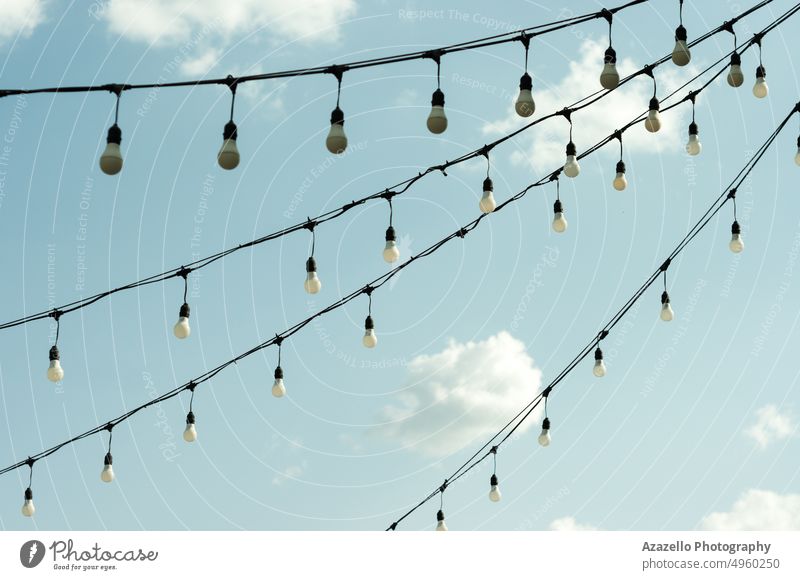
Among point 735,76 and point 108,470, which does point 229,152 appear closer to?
point 735,76

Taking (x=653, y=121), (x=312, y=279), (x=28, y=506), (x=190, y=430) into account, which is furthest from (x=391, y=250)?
(x=28, y=506)

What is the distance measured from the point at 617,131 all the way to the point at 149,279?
5259mm

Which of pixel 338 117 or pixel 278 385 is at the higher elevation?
pixel 278 385

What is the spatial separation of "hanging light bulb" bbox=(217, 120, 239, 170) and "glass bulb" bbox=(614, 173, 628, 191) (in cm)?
521

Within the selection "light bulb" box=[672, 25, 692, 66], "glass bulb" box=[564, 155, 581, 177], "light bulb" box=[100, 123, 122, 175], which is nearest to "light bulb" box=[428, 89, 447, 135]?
"light bulb" box=[672, 25, 692, 66]

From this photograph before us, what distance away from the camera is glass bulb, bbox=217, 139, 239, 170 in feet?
27.4

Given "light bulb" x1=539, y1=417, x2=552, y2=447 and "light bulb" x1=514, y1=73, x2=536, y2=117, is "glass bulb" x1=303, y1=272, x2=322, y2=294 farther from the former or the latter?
"light bulb" x1=539, y1=417, x2=552, y2=447

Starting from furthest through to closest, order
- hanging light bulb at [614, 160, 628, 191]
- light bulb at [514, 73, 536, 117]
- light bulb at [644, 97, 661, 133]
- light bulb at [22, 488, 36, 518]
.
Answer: light bulb at [22, 488, 36, 518] → hanging light bulb at [614, 160, 628, 191] → light bulb at [644, 97, 661, 133] → light bulb at [514, 73, 536, 117]

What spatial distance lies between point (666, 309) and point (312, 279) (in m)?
5.17

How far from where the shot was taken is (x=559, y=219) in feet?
41.9

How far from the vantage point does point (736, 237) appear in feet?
46.6

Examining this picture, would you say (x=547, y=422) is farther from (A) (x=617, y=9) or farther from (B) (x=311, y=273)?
(A) (x=617, y=9)

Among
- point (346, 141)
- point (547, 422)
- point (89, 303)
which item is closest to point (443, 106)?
point (346, 141)

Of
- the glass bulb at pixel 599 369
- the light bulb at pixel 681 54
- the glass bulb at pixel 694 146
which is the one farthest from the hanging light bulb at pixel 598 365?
the light bulb at pixel 681 54
